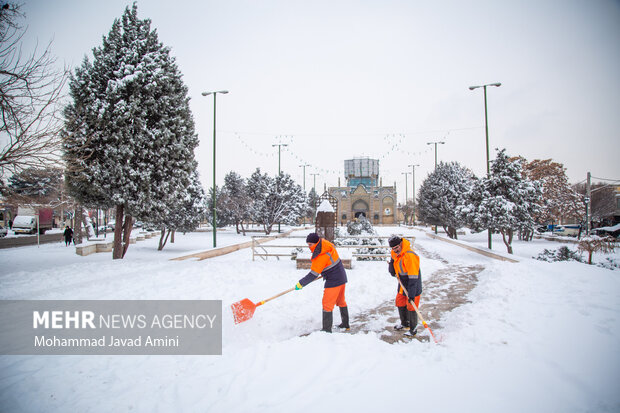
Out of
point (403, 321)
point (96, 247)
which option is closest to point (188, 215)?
point (96, 247)

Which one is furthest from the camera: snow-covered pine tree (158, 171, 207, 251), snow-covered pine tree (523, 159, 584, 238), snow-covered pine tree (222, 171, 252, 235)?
snow-covered pine tree (222, 171, 252, 235)

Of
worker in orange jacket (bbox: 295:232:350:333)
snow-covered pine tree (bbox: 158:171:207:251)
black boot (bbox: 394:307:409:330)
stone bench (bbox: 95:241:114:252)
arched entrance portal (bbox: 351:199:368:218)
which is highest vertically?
arched entrance portal (bbox: 351:199:368:218)

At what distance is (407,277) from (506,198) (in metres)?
15.7

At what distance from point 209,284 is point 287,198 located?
24826 millimetres

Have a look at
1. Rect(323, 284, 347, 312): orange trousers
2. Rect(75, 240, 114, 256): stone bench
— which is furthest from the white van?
Rect(323, 284, 347, 312): orange trousers

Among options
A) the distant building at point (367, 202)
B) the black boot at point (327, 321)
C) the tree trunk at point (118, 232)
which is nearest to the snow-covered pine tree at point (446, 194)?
the black boot at point (327, 321)

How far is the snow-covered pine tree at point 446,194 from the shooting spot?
27.6m

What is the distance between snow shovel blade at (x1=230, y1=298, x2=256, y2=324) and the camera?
5.97 m

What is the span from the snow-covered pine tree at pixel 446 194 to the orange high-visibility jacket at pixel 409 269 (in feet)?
76.7

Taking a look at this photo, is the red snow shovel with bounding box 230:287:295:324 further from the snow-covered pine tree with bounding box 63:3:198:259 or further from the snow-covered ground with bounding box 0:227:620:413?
the snow-covered pine tree with bounding box 63:3:198:259

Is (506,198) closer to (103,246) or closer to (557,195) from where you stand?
(557,195)

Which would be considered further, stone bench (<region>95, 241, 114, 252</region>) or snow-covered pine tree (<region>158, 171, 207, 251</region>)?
snow-covered pine tree (<region>158, 171, 207, 251</region>)

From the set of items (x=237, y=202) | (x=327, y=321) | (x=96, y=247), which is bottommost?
(x=327, y=321)

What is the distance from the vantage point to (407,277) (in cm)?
561
